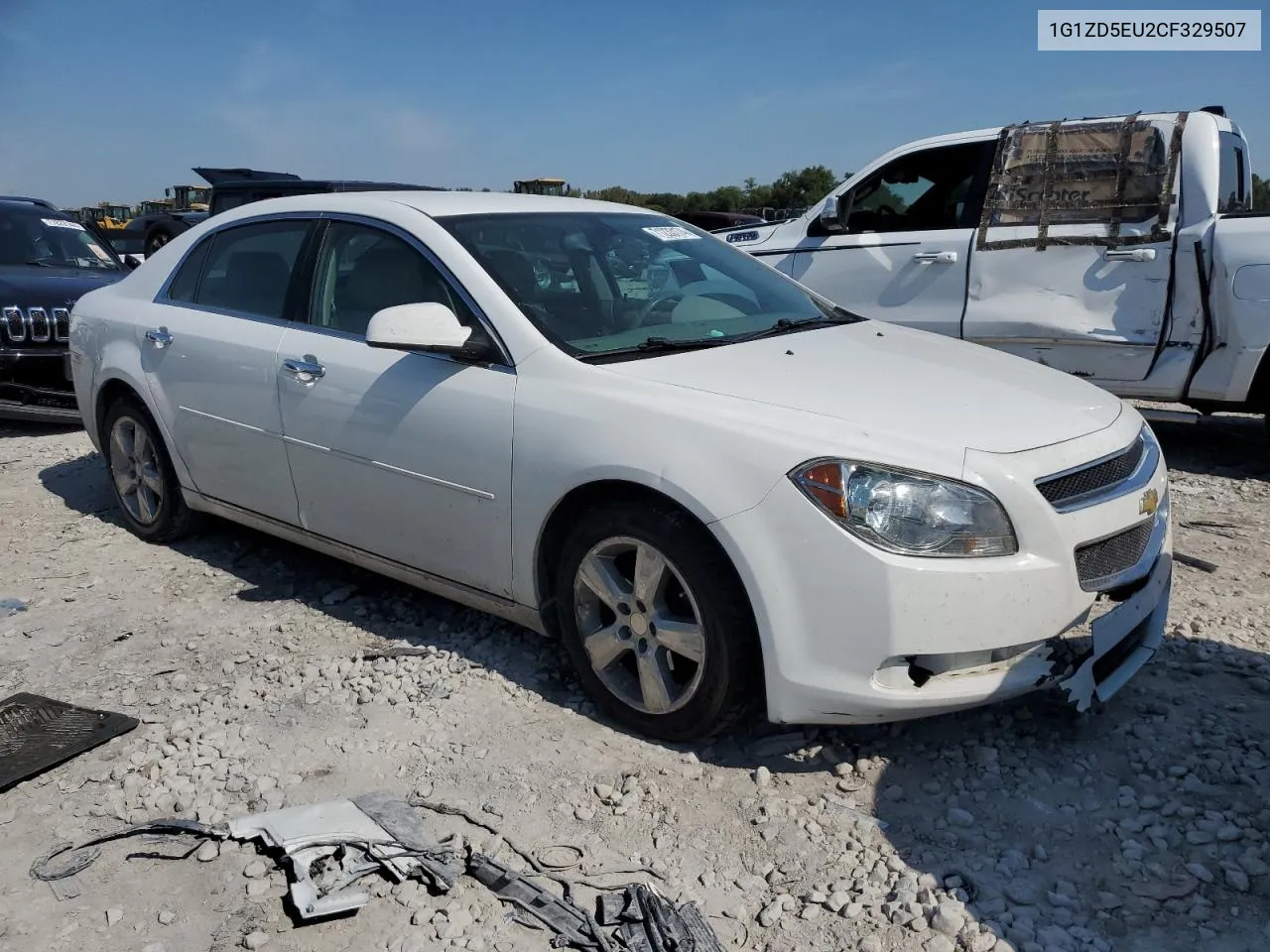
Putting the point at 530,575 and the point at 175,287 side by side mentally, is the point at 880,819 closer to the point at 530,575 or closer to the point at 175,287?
the point at 530,575

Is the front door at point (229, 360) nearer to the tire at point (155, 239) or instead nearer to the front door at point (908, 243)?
the front door at point (908, 243)

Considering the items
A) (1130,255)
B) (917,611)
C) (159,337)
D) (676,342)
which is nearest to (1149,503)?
(917,611)

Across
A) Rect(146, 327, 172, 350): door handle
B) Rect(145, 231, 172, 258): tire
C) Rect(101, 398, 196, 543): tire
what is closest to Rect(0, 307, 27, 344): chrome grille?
Rect(101, 398, 196, 543): tire

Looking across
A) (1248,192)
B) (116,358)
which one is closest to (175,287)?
(116,358)

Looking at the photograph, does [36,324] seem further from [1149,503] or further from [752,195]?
[752,195]

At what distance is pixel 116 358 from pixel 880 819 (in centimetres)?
402

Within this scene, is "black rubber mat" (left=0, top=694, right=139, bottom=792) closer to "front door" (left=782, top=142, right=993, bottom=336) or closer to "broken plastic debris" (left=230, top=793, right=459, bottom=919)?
"broken plastic debris" (left=230, top=793, right=459, bottom=919)

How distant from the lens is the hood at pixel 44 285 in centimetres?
745

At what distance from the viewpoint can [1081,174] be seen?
20.6ft

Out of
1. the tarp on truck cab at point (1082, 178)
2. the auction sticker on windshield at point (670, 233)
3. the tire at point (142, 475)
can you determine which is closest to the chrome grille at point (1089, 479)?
the auction sticker on windshield at point (670, 233)

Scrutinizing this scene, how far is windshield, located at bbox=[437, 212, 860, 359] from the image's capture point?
3.51 m

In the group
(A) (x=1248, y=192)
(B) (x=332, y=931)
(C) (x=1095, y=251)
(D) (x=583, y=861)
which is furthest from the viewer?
(A) (x=1248, y=192)

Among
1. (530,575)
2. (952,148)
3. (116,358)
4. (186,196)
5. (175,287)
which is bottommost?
(530,575)

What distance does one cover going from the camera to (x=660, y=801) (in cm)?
290
